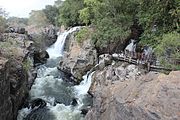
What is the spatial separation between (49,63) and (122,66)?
48.6 feet

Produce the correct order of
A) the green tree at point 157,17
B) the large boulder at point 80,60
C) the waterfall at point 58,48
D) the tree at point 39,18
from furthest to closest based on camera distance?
the tree at point 39,18 → the waterfall at point 58,48 → the large boulder at point 80,60 → the green tree at point 157,17

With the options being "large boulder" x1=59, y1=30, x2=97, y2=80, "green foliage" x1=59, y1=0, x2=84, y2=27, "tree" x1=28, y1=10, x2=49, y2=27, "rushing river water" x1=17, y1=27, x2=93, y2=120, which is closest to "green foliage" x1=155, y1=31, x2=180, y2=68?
"rushing river water" x1=17, y1=27, x2=93, y2=120

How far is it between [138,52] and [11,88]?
13.2 m

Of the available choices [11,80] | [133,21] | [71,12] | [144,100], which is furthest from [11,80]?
[71,12]

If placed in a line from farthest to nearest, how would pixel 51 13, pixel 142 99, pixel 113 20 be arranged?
pixel 51 13 → pixel 113 20 → pixel 142 99

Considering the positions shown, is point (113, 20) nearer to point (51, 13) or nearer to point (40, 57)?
point (40, 57)

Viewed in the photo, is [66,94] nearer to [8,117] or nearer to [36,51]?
[8,117]

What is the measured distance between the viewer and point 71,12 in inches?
1684

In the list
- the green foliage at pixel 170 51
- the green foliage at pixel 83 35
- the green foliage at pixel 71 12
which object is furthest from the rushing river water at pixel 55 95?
the green foliage at pixel 71 12

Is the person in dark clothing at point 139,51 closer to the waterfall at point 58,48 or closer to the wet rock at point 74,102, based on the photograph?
the wet rock at point 74,102

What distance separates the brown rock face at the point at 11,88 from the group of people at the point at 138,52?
972cm

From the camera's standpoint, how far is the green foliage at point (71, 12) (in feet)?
138

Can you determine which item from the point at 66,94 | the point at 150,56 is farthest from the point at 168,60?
the point at 66,94

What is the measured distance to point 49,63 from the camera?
3741 centimetres
